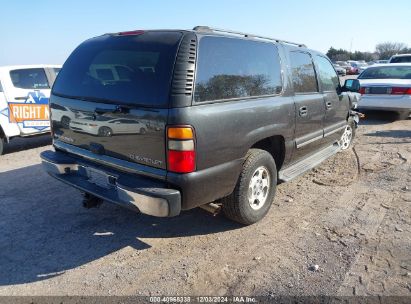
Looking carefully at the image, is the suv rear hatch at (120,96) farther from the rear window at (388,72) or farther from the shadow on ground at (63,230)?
the rear window at (388,72)

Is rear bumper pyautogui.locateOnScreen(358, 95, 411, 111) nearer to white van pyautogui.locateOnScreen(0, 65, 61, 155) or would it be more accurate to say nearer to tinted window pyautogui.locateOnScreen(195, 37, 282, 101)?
tinted window pyautogui.locateOnScreen(195, 37, 282, 101)

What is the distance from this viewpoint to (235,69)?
3369mm

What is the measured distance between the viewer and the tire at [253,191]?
3.52m

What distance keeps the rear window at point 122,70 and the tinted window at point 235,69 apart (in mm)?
294

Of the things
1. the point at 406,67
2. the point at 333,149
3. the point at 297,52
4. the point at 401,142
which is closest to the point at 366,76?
the point at 406,67

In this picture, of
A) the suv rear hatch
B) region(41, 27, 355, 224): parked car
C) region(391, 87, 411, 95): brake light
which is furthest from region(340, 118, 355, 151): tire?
the suv rear hatch

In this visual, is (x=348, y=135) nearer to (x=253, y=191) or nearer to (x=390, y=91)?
(x=390, y=91)

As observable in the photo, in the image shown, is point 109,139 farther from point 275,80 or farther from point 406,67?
point 406,67

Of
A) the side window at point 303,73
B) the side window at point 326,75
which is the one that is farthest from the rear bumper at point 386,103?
the side window at point 303,73

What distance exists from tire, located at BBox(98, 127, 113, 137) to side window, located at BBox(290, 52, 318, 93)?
2.32 metres

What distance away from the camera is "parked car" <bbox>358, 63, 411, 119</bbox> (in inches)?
373

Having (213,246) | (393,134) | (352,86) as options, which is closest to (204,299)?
(213,246)

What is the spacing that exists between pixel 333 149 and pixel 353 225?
6.81 ft

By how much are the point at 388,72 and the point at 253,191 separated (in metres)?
8.93
